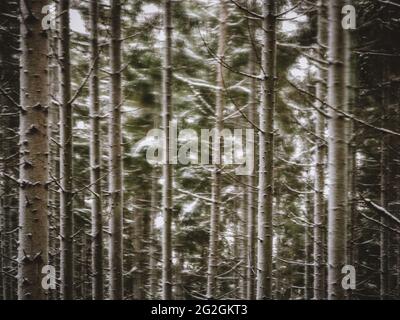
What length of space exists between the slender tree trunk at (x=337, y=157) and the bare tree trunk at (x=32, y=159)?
3141mm

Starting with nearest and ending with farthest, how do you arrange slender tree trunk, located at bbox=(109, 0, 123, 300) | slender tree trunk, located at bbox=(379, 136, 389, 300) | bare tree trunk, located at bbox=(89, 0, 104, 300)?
1. slender tree trunk, located at bbox=(109, 0, 123, 300)
2. bare tree trunk, located at bbox=(89, 0, 104, 300)
3. slender tree trunk, located at bbox=(379, 136, 389, 300)

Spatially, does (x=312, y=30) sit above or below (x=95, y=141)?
above

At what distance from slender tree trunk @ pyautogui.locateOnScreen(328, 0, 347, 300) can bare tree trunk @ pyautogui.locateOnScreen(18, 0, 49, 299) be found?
3141 millimetres

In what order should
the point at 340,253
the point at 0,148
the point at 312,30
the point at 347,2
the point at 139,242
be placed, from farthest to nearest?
the point at 139,242
the point at 0,148
the point at 312,30
the point at 347,2
the point at 340,253

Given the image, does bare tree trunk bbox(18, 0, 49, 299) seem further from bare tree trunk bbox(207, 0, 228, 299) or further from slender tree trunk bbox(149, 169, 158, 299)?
slender tree trunk bbox(149, 169, 158, 299)

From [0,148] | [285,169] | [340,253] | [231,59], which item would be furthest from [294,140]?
[0,148]

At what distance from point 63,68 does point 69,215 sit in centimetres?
233

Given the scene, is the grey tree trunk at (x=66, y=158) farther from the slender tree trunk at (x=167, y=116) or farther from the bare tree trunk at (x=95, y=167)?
the slender tree trunk at (x=167, y=116)

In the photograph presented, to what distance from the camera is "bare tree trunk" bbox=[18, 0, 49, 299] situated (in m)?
3.46

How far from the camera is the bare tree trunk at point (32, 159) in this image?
11.4 ft

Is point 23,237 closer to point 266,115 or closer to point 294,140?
point 266,115

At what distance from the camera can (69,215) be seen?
4918mm

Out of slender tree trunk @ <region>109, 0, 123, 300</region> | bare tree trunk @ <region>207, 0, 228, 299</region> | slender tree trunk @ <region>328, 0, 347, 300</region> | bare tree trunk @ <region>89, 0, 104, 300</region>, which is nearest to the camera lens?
slender tree trunk @ <region>328, 0, 347, 300</region>

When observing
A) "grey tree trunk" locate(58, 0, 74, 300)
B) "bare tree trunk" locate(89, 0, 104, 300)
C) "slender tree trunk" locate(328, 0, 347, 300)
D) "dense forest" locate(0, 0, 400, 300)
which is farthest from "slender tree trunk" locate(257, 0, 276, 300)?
"bare tree trunk" locate(89, 0, 104, 300)
